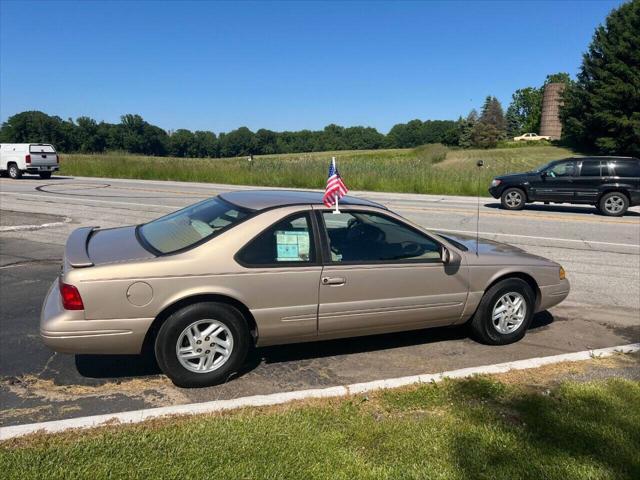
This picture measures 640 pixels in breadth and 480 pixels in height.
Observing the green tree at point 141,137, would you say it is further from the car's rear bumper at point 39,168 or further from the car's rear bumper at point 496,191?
the car's rear bumper at point 496,191

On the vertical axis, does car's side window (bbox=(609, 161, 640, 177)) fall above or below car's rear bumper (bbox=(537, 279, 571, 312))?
above

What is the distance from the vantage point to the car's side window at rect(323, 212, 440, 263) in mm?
4492

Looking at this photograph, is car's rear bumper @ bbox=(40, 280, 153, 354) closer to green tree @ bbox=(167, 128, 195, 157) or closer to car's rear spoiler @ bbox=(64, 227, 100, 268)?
car's rear spoiler @ bbox=(64, 227, 100, 268)

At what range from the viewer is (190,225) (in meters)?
4.57

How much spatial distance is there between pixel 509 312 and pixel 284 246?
233 centimetres

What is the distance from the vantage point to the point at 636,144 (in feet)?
172

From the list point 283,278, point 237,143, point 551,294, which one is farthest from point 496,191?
point 237,143

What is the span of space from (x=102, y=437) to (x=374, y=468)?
162 centimetres

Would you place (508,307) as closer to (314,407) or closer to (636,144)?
(314,407)

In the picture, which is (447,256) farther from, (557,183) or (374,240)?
(557,183)

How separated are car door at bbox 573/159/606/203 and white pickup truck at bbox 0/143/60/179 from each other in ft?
78.2

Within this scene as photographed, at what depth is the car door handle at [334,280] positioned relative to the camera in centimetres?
427

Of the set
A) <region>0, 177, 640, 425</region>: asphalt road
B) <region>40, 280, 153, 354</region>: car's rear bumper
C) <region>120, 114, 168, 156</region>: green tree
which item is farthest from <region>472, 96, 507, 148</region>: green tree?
<region>40, 280, 153, 354</region>: car's rear bumper

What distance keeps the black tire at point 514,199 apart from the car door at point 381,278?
515 inches
